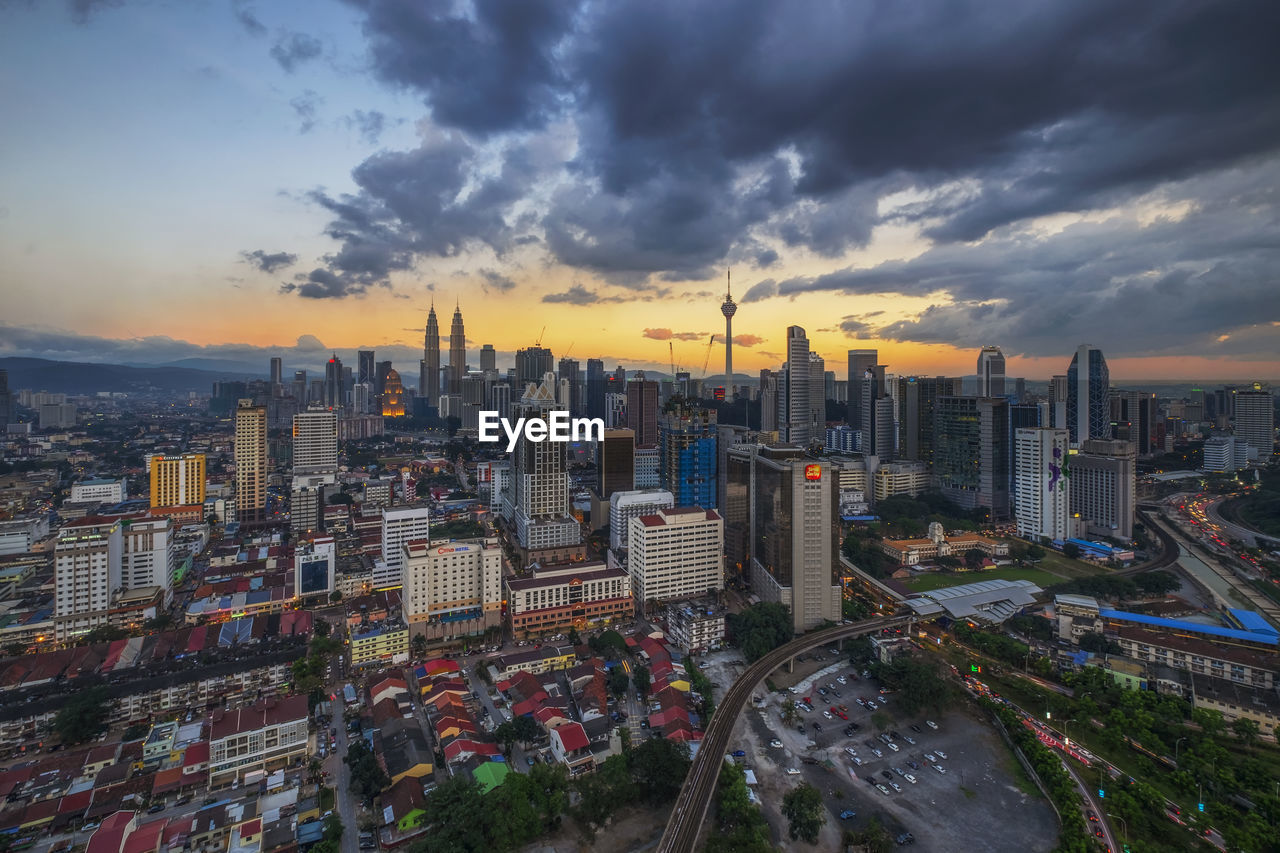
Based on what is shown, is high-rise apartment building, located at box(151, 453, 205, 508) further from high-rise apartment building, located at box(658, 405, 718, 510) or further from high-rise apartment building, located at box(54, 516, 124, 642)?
high-rise apartment building, located at box(658, 405, 718, 510)

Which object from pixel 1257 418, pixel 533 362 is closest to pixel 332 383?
pixel 533 362

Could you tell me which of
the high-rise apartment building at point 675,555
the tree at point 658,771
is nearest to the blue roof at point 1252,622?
the high-rise apartment building at point 675,555

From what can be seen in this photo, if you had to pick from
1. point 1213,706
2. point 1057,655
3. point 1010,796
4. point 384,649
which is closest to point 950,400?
point 1057,655

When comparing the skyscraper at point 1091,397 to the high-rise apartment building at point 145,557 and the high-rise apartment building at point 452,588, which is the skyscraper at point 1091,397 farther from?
the high-rise apartment building at point 145,557

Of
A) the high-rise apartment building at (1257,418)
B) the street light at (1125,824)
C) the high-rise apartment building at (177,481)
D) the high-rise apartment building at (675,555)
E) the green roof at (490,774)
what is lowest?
the street light at (1125,824)

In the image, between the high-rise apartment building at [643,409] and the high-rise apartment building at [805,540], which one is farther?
the high-rise apartment building at [643,409]

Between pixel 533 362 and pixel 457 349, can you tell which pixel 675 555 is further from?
pixel 457 349

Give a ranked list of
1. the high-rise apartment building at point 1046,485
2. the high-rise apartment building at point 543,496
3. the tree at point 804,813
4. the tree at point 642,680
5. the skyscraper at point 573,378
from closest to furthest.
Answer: the tree at point 804,813, the tree at point 642,680, the high-rise apartment building at point 543,496, the high-rise apartment building at point 1046,485, the skyscraper at point 573,378
